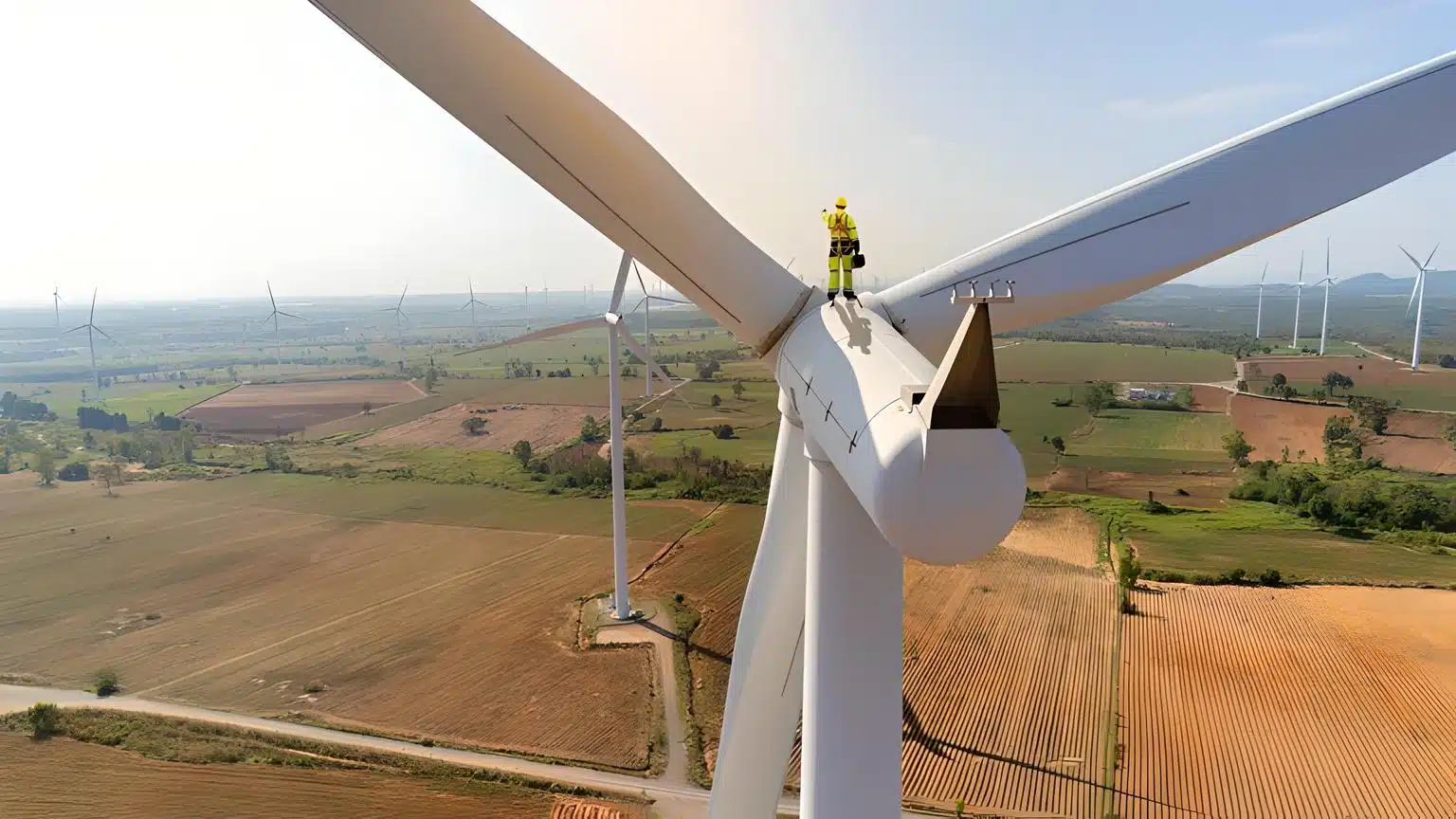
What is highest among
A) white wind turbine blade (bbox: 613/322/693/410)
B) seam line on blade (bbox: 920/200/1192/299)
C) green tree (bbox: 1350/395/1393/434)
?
seam line on blade (bbox: 920/200/1192/299)

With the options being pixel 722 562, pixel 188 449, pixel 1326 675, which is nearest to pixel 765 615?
pixel 1326 675

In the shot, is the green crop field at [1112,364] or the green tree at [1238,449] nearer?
the green tree at [1238,449]

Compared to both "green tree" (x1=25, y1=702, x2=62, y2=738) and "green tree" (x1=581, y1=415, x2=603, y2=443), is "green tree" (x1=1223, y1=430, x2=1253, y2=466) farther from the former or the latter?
"green tree" (x1=25, y1=702, x2=62, y2=738)

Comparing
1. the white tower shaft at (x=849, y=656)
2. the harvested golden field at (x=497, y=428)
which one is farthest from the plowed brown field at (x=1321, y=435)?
the white tower shaft at (x=849, y=656)

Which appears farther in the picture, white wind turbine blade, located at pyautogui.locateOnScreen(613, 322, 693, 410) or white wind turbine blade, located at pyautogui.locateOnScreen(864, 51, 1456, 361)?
white wind turbine blade, located at pyautogui.locateOnScreen(613, 322, 693, 410)

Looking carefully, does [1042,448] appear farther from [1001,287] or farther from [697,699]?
[1001,287]

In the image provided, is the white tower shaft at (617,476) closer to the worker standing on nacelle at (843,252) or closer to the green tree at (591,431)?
the worker standing on nacelle at (843,252)

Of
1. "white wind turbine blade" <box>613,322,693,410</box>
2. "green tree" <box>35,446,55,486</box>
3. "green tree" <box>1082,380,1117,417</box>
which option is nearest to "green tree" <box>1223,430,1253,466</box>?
"green tree" <box>1082,380,1117,417</box>
